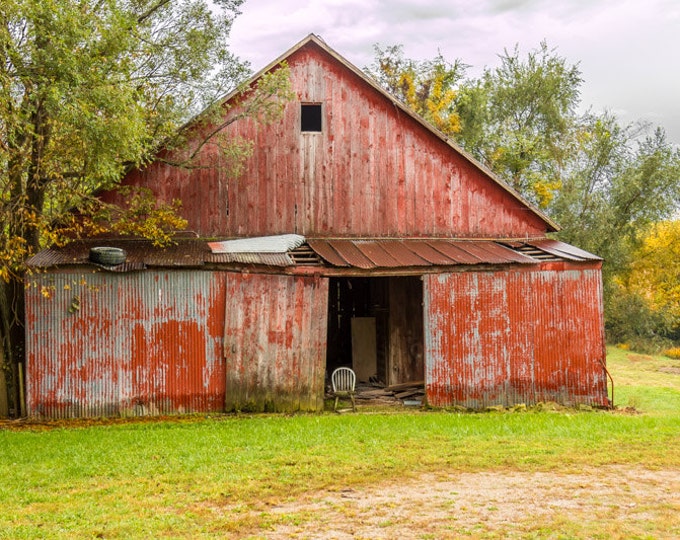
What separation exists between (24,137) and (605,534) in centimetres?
1179

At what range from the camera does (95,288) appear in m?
12.7

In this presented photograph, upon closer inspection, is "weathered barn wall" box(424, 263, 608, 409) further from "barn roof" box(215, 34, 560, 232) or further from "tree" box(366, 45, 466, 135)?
"tree" box(366, 45, 466, 135)

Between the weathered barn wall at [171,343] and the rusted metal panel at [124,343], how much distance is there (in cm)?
2

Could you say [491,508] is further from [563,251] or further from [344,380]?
[563,251]

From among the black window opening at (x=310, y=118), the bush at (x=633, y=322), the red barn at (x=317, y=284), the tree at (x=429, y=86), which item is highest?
the tree at (x=429, y=86)

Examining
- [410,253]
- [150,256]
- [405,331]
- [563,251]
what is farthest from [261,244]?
[563,251]

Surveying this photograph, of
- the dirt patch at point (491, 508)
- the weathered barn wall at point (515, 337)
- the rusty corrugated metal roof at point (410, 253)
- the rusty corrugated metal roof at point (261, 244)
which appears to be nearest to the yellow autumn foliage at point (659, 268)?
the weathered barn wall at point (515, 337)

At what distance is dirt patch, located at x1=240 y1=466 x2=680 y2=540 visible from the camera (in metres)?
6.64

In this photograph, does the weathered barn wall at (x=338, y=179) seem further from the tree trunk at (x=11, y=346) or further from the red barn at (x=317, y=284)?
the tree trunk at (x=11, y=346)

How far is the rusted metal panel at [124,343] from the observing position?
41.8 feet

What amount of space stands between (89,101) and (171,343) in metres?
5.02

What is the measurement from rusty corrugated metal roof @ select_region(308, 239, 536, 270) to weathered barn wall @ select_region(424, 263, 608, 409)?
364 mm

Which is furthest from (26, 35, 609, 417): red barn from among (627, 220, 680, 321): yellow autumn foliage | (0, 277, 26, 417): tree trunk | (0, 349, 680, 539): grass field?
(627, 220, 680, 321): yellow autumn foliage

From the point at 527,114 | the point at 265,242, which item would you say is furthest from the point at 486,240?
the point at 527,114
